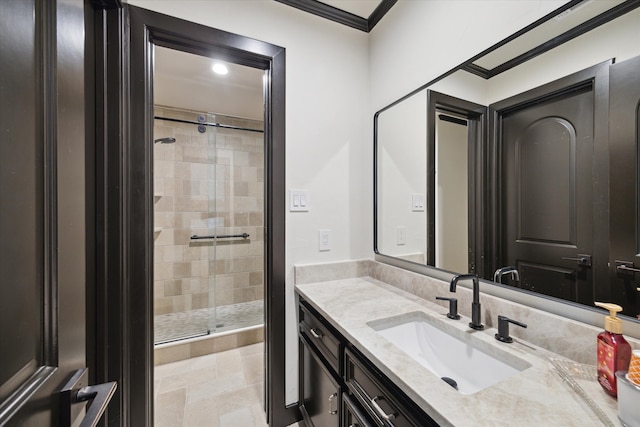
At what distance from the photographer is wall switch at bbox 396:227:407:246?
1507 millimetres

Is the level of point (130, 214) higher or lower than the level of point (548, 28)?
lower

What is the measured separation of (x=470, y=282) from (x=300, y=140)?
116 centimetres

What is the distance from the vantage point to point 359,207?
5.71ft

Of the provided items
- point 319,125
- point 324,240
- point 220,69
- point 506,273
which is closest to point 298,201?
point 324,240

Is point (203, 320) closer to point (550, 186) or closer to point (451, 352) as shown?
point (451, 352)

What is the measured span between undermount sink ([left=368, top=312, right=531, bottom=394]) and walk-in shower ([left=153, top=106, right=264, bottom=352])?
1874mm

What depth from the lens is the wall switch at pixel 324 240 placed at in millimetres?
1607

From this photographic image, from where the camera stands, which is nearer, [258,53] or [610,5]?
[610,5]

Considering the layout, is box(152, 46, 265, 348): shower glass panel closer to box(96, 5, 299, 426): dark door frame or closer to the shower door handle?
box(96, 5, 299, 426): dark door frame

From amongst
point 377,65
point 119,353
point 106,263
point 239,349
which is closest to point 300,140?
point 377,65

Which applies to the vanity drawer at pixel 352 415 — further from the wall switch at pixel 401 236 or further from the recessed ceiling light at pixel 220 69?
the recessed ceiling light at pixel 220 69

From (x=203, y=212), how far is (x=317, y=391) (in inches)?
92.3

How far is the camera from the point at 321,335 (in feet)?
3.92

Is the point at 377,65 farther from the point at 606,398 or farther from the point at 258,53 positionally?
the point at 606,398
